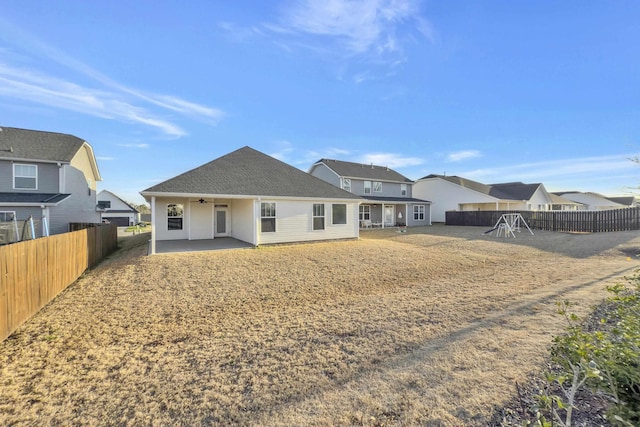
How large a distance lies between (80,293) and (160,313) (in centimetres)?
318

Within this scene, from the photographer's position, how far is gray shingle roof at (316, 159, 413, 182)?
1063 inches

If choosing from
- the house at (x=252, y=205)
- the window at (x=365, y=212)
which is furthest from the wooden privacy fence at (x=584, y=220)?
the house at (x=252, y=205)

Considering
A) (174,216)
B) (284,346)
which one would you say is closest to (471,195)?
(174,216)

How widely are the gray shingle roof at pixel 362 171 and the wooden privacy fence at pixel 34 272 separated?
2080 centimetres

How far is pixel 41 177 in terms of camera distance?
17.1 meters

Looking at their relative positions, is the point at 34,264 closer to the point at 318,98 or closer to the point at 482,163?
the point at 318,98

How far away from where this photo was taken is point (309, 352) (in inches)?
159

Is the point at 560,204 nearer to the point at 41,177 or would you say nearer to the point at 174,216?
the point at 174,216

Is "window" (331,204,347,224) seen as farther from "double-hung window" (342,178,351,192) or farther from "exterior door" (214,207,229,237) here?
"double-hung window" (342,178,351,192)

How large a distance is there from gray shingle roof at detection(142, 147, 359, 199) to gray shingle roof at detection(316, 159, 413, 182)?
9.82 meters

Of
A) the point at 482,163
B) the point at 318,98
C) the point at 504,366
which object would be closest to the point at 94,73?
the point at 318,98

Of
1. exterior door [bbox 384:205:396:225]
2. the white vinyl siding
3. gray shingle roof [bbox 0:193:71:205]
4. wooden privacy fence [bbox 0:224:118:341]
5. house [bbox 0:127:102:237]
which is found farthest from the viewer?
exterior door [bbox 384:205:396:225]

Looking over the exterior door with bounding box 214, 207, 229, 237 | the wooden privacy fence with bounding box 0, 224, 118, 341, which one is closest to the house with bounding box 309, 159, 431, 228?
the exterior door with bounding box 214, 207, 229, 237

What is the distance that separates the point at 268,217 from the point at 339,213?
4530 millimetres
